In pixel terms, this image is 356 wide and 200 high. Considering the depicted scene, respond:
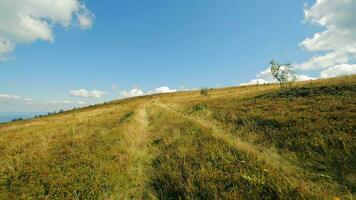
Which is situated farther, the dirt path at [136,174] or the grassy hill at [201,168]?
the dirt path at [136,174]

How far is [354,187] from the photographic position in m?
5.46

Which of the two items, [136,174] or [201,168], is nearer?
[201,168]

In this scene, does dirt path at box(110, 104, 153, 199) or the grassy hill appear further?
dirt path at box(110, 104, 153, 199)

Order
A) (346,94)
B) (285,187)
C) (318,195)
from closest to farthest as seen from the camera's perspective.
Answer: (318,195)
(285,187)
(346,94)

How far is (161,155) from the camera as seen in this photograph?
8758mm

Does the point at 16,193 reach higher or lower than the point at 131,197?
higher

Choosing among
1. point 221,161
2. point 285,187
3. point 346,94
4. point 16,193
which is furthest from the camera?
point 346,94

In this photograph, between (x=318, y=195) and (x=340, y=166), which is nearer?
(x=318, y=195)

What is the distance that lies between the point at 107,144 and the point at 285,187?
24.3 feet

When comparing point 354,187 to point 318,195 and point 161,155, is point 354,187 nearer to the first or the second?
point 318,195

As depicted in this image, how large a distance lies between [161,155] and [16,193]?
4.46m

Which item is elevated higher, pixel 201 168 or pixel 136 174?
pixel 201 168

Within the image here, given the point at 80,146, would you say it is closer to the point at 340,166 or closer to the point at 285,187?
the point at 285,187

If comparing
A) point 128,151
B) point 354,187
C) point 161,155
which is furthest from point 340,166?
point 128,151
